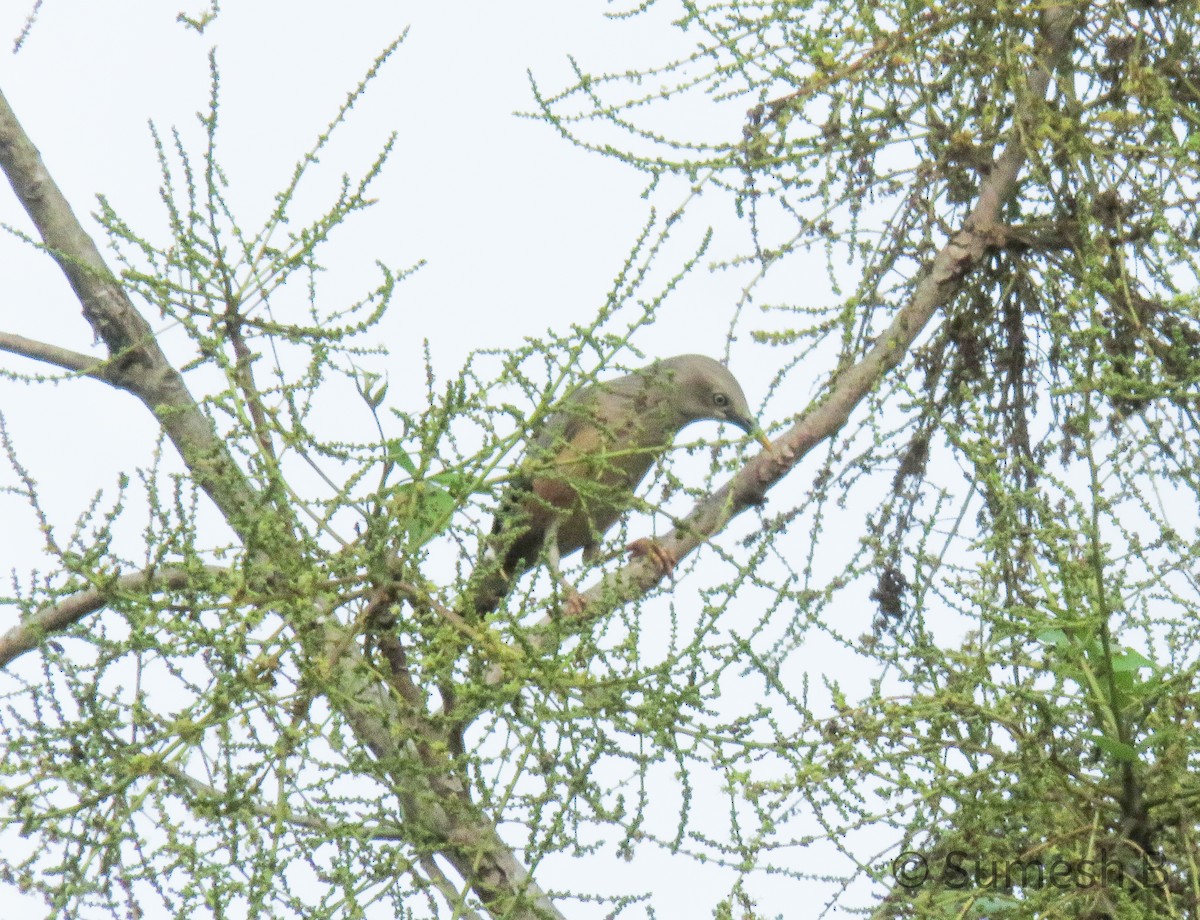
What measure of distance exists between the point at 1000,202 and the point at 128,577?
2.45 m

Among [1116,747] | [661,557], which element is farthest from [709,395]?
[1116,747]

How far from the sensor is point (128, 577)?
12.4ft

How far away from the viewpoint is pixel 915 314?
14.0ft

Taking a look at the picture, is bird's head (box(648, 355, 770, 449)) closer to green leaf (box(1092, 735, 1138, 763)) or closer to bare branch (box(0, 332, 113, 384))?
bare branch (box(0, 332, 113, 384))

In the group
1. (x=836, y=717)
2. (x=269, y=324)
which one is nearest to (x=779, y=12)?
(x=269, y=324)

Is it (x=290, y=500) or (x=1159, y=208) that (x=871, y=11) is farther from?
(x=290, y=500)

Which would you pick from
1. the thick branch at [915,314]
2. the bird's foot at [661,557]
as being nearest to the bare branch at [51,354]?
the thick branch at [915,314]
